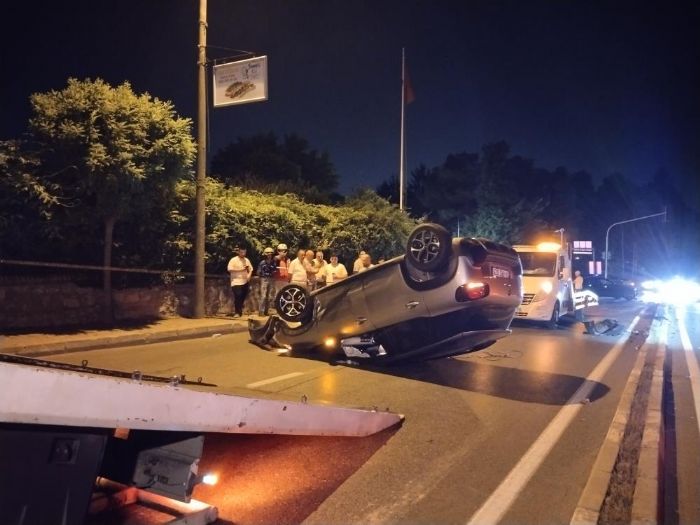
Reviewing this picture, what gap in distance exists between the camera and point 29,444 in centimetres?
244

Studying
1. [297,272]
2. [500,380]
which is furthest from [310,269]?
[500,380]

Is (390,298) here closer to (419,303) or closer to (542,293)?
(419,303)

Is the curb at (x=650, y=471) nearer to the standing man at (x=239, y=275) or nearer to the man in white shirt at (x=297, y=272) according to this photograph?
the man in white shirt at (x=297, y=272)

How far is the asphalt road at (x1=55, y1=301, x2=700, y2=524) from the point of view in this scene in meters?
4.03

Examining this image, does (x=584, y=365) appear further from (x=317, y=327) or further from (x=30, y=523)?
(x=30, y=523)

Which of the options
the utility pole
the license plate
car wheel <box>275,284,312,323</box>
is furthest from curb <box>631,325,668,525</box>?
the utility pole

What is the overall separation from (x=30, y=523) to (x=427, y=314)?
525 cm

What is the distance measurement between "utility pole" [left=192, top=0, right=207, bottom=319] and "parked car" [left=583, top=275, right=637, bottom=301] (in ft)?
83.4

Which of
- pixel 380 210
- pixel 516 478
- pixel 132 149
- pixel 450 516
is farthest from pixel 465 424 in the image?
pixel 380 210

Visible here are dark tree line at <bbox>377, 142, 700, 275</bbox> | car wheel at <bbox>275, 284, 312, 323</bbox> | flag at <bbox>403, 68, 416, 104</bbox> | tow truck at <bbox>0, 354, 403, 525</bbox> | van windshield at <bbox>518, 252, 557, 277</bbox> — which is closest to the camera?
tow truck at <bbox>0, 354, 403, 525</bbox>

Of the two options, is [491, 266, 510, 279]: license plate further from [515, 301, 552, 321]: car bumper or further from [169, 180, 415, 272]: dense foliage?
[169, 180, 415, 272]: dense foliage

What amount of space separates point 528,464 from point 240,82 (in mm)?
10930

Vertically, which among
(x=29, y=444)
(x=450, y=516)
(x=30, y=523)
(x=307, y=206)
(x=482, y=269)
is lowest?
(x=450, y=516)

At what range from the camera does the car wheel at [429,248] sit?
22.9ft
